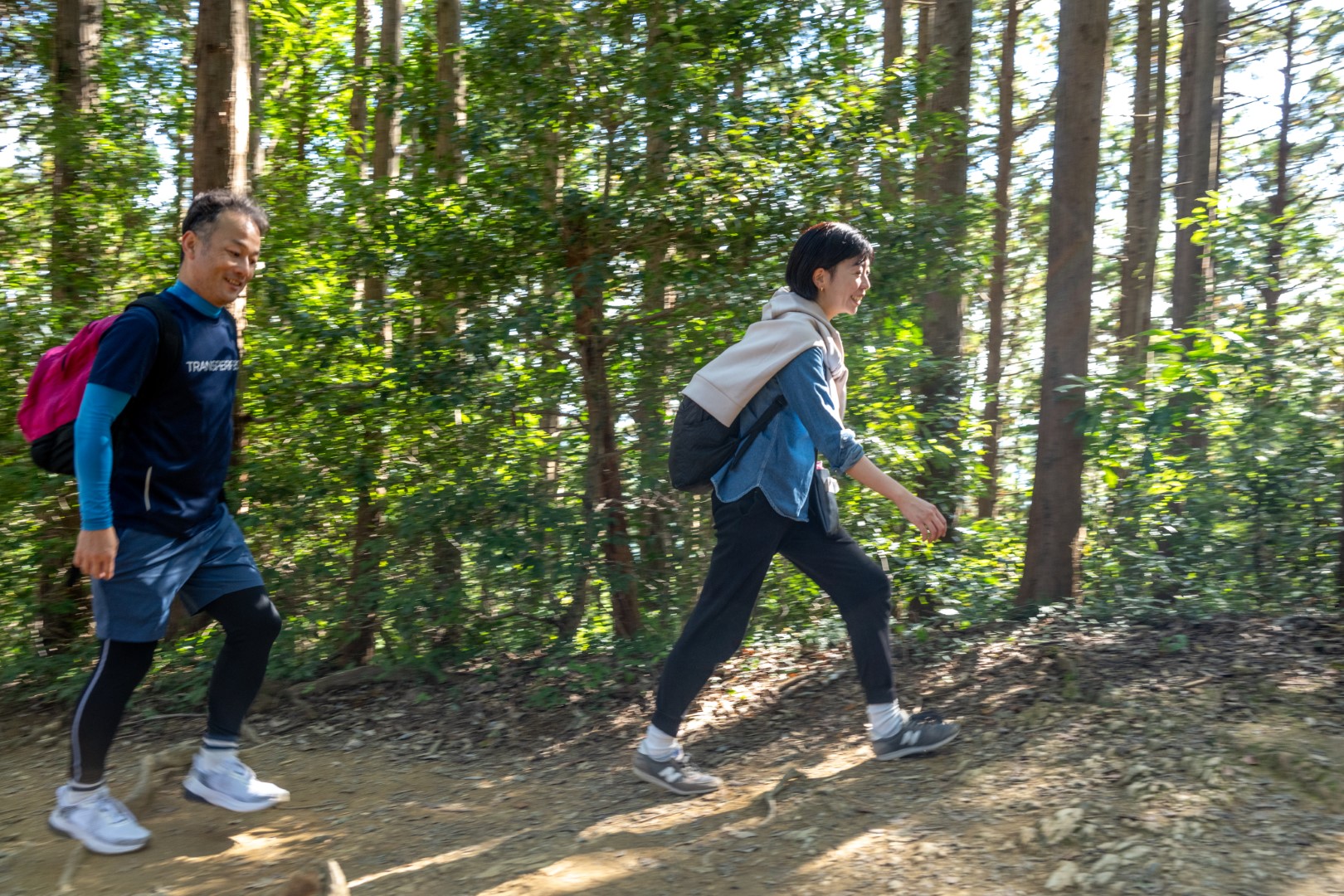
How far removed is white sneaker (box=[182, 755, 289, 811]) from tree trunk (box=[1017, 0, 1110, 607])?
4427mm

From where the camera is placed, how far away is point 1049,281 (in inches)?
251

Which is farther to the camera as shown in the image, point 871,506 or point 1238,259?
point 1238,259

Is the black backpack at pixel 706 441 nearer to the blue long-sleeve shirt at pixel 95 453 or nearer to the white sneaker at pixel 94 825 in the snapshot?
the blue long-sleeve shirt at pixel 95 453

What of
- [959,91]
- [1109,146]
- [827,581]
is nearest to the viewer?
[827,581]

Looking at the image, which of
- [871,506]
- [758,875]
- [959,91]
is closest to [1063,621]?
[871,506]

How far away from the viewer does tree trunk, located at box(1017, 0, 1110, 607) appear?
20.4ft

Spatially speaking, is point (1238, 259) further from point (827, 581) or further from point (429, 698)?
point (429, 698)

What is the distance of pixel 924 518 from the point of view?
3.61 meters

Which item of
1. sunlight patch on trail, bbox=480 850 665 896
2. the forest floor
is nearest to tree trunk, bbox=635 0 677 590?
the forest floor

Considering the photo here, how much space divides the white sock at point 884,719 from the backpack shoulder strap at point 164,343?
293 centimetres

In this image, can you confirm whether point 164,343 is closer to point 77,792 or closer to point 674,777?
point 77,792

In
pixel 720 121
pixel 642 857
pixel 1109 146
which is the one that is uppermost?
pixel 1109 146

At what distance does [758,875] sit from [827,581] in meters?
1.17

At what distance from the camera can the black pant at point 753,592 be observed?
3.86 metres
